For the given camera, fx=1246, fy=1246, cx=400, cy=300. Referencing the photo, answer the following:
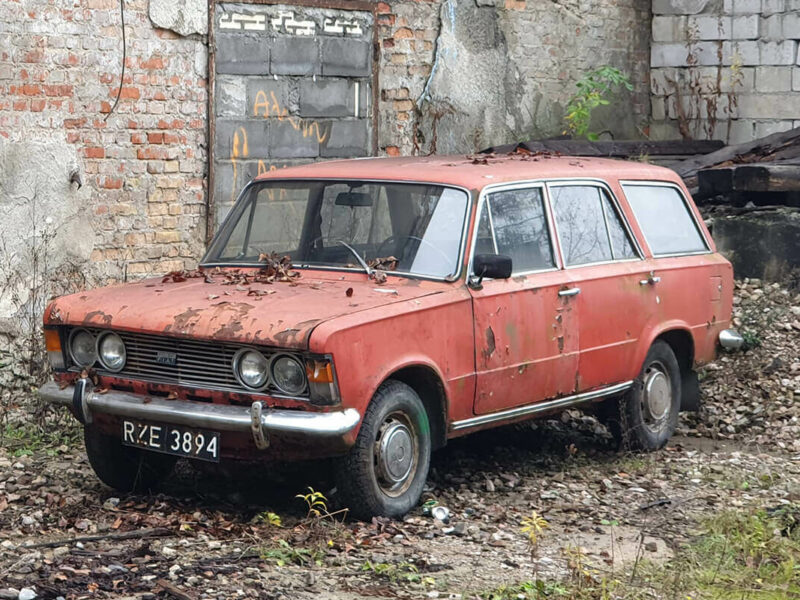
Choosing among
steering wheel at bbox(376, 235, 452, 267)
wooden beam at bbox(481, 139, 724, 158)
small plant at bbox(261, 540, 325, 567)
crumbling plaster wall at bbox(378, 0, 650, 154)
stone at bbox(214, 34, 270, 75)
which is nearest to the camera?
small plant at bbox(261, 540, 325, 567)

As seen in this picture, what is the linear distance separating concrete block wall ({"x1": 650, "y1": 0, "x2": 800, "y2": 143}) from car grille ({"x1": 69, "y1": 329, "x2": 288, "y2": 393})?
29.4 ft

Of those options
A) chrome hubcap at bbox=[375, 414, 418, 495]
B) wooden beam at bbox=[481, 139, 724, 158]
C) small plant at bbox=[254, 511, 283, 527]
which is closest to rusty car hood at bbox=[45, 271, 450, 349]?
chrome hubcap at bbox=[375, 414, 418, 495]

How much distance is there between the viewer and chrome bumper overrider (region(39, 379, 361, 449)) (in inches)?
210

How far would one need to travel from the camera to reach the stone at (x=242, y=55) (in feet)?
32.1

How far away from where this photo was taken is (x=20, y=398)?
8.38 metres

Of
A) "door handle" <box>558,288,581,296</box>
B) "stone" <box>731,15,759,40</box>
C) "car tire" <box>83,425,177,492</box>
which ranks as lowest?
"car tire" <box>83,425,177,492</box>

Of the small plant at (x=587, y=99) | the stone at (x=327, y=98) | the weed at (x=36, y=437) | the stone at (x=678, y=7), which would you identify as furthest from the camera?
the stone at (x=678, y=7)

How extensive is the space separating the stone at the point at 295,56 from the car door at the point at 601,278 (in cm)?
376

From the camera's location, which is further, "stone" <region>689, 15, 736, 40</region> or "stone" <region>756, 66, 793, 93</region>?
"stone" <region>689, 15, 736, 40</region>

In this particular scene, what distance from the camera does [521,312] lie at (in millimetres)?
6477

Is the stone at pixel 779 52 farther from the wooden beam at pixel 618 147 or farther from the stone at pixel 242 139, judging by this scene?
the stone at pixel 242 139

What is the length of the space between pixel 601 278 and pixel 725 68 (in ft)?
23.0

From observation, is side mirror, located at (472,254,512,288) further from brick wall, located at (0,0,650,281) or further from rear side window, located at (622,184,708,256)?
brick wall, located at (0,0,650,281)

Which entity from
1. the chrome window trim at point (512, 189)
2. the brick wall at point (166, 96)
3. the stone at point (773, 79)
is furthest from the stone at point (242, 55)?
the stone at point (773, 79)
